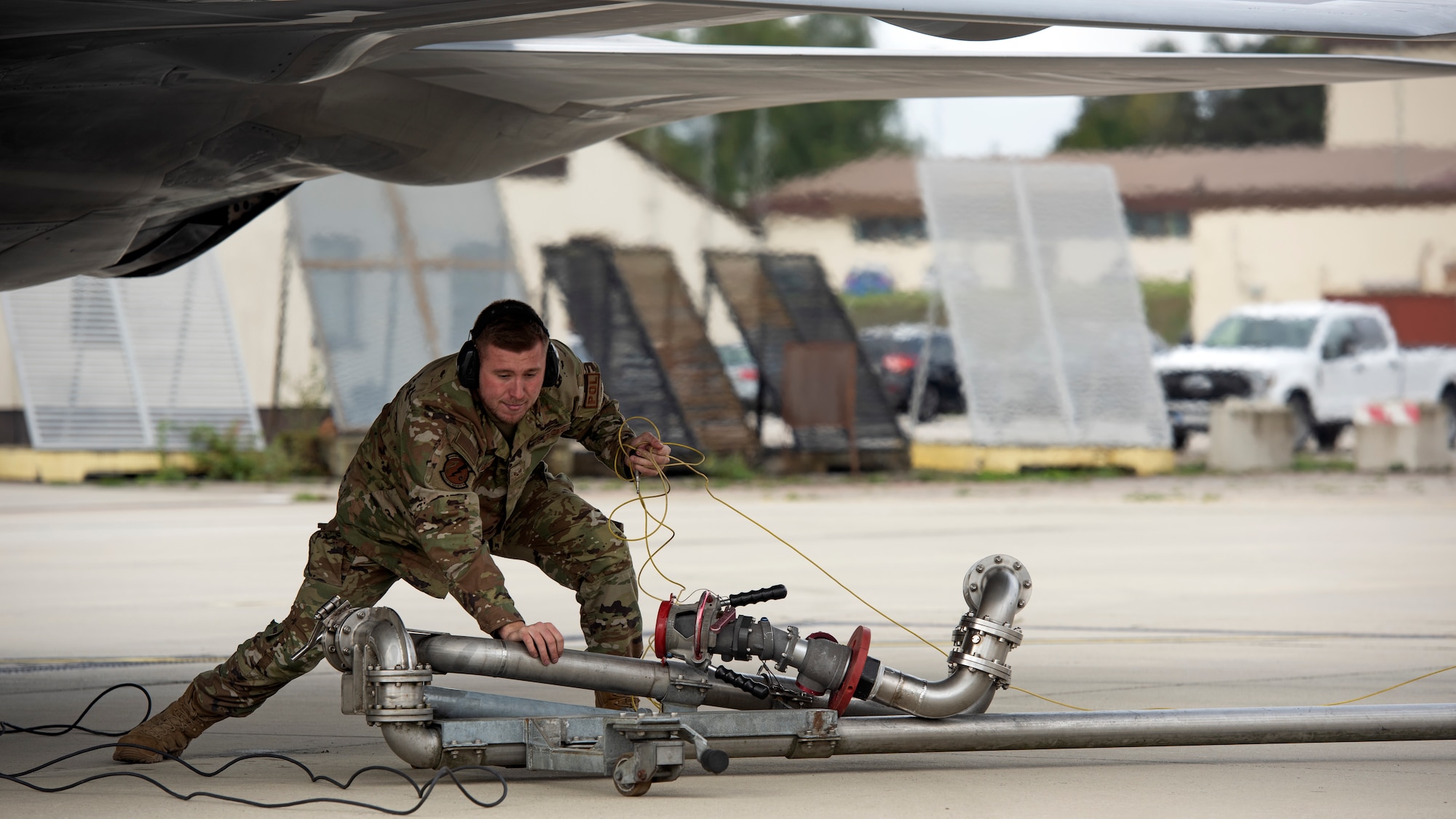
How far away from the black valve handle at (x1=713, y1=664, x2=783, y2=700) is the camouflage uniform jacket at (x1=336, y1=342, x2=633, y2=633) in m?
0.65

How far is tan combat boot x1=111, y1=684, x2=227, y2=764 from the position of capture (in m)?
4.93

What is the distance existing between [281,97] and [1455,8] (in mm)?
3498

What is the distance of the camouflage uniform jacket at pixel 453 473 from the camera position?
4574 mm

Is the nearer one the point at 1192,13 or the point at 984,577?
the point at 1192,13

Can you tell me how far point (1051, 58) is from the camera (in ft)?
17.9

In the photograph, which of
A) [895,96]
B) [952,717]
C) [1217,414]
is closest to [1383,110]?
[1217,414]

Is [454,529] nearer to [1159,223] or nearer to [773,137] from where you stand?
[1159,223]

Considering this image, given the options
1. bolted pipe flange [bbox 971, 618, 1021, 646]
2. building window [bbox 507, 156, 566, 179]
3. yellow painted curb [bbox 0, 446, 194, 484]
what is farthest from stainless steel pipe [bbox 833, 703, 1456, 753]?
building window [bbox 507, 156, 566, 179]

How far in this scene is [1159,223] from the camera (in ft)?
105

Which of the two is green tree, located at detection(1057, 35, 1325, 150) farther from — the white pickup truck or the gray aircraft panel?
the gray aircraft panel

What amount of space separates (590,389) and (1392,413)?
18.1m

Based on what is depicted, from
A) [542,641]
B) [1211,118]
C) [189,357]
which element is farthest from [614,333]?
[1211,118]

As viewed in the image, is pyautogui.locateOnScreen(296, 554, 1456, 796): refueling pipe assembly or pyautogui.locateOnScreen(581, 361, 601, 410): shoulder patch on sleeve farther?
pyautogui.locateOnScreen(581, 361, 601, 410): shoulder patch on sleeve

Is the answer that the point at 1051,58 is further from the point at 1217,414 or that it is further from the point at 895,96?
the point at 1217,414
